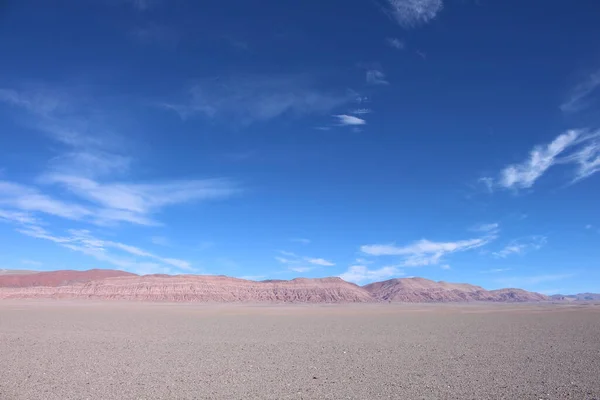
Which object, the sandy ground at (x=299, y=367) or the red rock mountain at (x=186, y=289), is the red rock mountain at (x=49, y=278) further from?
the sandy ground at (x=299, y=367)

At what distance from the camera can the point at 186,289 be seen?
13000 centimetres

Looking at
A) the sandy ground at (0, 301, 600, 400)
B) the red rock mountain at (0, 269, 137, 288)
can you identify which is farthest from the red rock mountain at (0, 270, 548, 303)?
the sandy ground at (0, 301, 600, 400)

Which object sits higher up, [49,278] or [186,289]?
[49,278]

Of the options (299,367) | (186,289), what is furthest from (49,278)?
(299,367)

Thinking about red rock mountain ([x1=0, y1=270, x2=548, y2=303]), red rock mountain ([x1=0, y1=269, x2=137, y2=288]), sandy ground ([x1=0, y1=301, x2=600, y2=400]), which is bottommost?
sandy ground ([x1=0, y1=301, x2=600, y2=400])

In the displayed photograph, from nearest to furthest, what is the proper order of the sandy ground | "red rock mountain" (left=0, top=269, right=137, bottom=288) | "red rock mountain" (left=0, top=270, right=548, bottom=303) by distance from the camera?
the sandy ground
"red rock mountain" (left=0, top=270, right=548, bottom=303)
"red rock mountain" (left=0, top=269, right=137, bottom=288)


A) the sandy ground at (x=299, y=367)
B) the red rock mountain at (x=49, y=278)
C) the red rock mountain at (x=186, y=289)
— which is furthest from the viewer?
the red rock mountain at (x=49, y=278)

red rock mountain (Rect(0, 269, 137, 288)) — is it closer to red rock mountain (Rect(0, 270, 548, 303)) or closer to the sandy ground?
red rock mountain (Rect(0, 270, 548, 303))

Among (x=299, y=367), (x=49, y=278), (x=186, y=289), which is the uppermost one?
(x=49, y=278)

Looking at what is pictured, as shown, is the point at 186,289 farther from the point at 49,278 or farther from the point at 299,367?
the point at 299,367

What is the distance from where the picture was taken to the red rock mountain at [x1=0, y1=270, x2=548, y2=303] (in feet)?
391

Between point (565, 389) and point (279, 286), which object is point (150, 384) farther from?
point (279, 286)

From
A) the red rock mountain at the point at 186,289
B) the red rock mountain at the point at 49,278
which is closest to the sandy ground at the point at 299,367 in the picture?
the red rock mountain at the point at 186,289

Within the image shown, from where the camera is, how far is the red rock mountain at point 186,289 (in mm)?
119188
